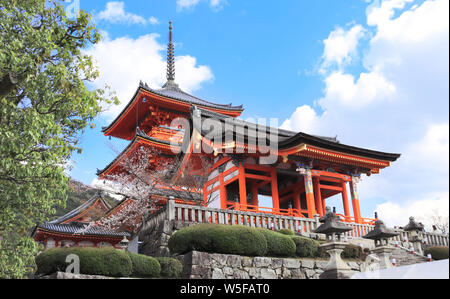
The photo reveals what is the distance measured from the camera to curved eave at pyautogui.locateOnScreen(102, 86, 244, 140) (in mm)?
30141

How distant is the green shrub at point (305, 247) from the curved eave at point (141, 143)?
47.7ft

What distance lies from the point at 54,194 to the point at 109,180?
1942 centimetres

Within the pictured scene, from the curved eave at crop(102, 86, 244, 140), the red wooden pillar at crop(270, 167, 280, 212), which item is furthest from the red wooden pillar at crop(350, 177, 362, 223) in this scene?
the curved eave at crop(102, 86, 244, 140)

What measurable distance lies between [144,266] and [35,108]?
474 centimetres

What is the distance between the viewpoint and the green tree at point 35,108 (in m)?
8.69

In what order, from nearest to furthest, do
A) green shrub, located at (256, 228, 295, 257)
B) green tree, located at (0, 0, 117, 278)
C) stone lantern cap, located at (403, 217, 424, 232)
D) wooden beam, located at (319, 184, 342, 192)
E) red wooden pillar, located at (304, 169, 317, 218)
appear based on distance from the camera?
green tree, located at (0, 0, 117, 278)
green shrub, located at (256, 228, 295, 257)
stone lantern cap, located at (403, 217, 424, 232)
red wooden pillar, located at (304, 169, 317, 218)
wooden beam, located at (319, 184, 342, 192)

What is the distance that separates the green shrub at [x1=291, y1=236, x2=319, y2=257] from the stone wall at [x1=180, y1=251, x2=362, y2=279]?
31 cm

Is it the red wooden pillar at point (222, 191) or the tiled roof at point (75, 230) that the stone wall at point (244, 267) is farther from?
the tiled roof at point (75, 230)

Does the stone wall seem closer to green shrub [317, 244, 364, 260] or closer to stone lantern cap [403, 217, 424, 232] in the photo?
green shrub [317, 244, 364, 260]

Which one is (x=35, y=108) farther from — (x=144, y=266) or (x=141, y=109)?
(x=141, y=109)

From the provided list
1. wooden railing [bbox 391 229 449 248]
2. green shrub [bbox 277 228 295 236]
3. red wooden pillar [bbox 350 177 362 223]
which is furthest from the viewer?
red wooden pillar [bbox 350 177 362 223]

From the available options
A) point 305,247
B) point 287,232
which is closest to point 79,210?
point 287,232
